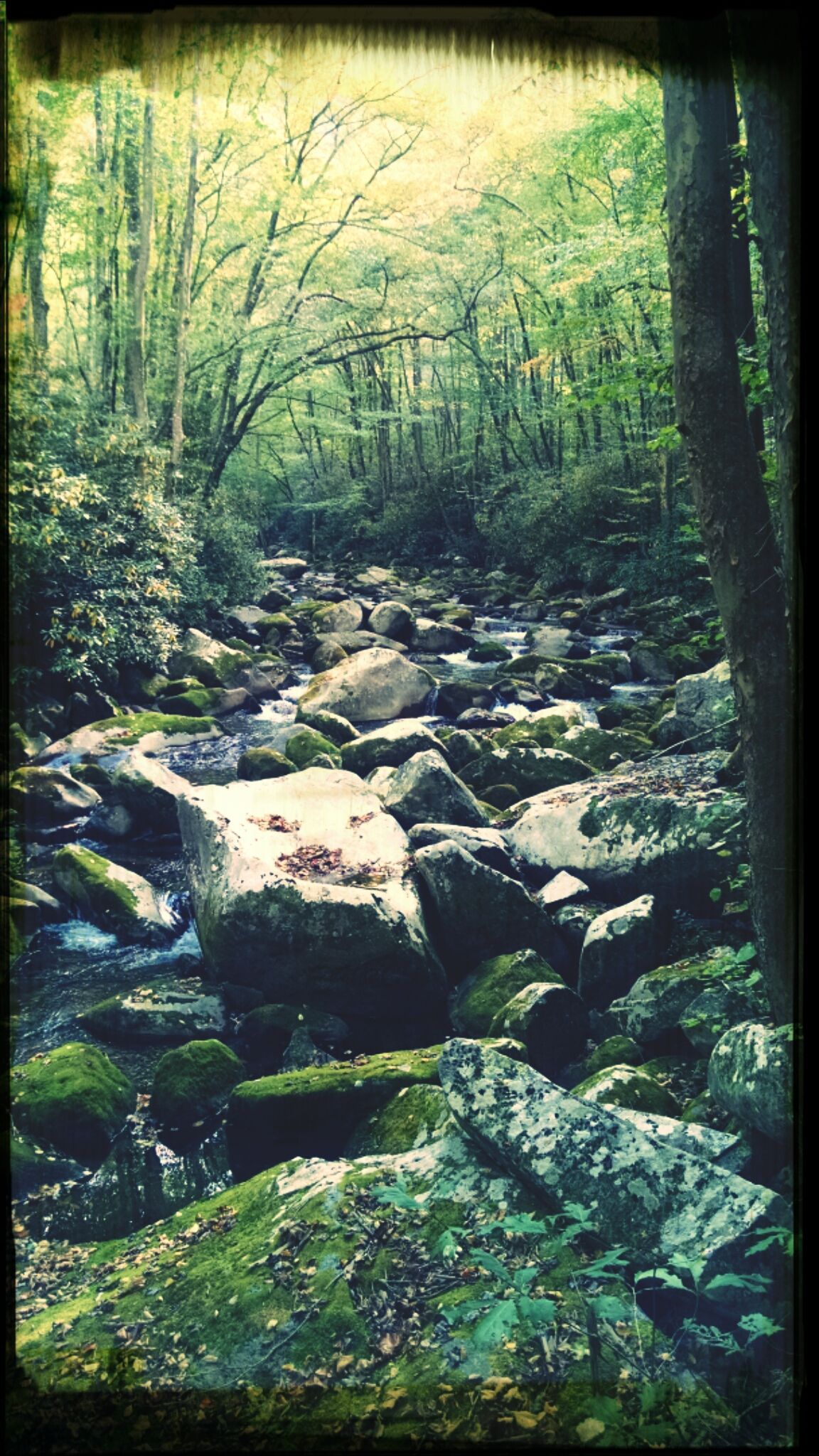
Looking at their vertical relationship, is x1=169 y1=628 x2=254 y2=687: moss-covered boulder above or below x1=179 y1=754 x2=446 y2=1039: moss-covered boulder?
above

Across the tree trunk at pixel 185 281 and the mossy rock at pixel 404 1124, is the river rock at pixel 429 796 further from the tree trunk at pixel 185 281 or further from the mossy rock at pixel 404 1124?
the tree trunk at pixel 185 281

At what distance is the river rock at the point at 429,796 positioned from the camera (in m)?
2.79

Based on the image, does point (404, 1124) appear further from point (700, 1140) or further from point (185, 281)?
point (185, 281)

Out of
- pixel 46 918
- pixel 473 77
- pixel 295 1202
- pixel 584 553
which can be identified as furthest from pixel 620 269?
pixel 295 1202

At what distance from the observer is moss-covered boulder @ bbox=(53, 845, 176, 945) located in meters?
2.58

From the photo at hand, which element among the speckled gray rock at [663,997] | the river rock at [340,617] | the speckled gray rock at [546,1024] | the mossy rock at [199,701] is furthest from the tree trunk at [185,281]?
the speckled gray rock at [663,997]

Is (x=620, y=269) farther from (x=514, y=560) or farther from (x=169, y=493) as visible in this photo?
(x=169, y=493)

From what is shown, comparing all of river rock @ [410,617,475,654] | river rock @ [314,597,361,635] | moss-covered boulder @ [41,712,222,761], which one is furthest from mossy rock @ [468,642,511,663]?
moss-covered boulder @ [41,712,222,761]

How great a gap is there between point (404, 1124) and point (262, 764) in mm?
1187

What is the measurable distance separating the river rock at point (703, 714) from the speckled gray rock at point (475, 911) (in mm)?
676

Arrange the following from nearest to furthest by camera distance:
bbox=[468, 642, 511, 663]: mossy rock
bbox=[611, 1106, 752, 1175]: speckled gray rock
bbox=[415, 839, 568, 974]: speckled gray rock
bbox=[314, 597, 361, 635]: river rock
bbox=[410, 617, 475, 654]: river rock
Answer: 1. bbox=[611, 1106, 752, 1175]: speckled gray rock
2. bbox=[415, 839, 568, 974]: speckled gray rock
3. bbox=[468, 642, 511, 663]: mossy rock
4. bbox=[314, 597, 361, 635]: river rock
5. bbox=[410, 617, 475, 654]: river rock

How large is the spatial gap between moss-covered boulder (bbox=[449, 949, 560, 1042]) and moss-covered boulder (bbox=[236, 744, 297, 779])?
0.87 m

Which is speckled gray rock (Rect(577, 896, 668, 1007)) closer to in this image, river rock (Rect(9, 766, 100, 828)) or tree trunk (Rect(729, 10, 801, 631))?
tree trunk (Rect(729, 10, 801, 631))

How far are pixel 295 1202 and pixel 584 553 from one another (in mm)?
2175
